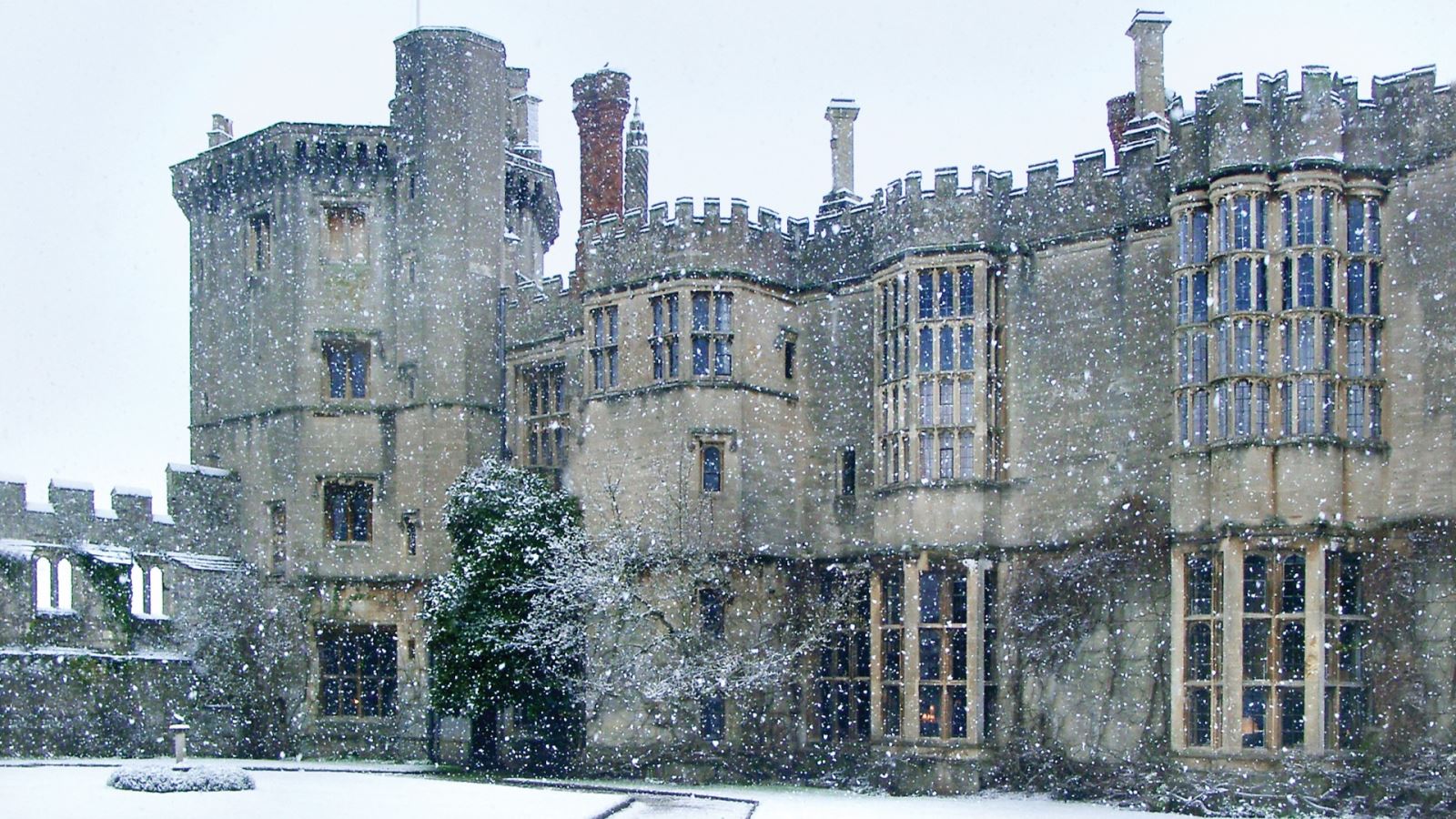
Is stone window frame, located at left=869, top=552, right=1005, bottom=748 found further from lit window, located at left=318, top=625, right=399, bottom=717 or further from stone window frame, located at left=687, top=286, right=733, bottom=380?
lit window, located at left=318, top=625, right=399, bottom=717

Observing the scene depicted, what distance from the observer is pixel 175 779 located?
2183cm

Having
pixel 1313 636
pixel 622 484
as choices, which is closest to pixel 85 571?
pixel 622 484

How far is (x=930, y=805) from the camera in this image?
77.3 feet

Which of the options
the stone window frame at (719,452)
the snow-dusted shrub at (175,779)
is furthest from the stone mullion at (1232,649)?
the snow-dusted shrub at (175,779)

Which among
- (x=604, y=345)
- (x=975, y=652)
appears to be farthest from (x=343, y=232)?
(x=975, y=652)

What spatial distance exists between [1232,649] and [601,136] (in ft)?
54.2

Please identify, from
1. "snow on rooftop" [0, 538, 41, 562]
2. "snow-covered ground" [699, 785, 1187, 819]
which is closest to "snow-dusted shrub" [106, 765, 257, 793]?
"snow-covered ground" [699, 785, 1187, 819]

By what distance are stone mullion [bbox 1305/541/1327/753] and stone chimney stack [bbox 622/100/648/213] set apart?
1373 centimetres

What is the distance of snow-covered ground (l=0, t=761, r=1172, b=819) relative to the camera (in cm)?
1984

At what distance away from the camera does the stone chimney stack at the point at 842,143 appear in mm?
29906

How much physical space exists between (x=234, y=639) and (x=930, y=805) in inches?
593

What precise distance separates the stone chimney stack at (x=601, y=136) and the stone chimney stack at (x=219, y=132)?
8662 mm

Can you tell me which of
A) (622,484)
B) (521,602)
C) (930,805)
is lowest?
(930,805)

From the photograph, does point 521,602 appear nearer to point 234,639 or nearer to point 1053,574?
point 234,639
